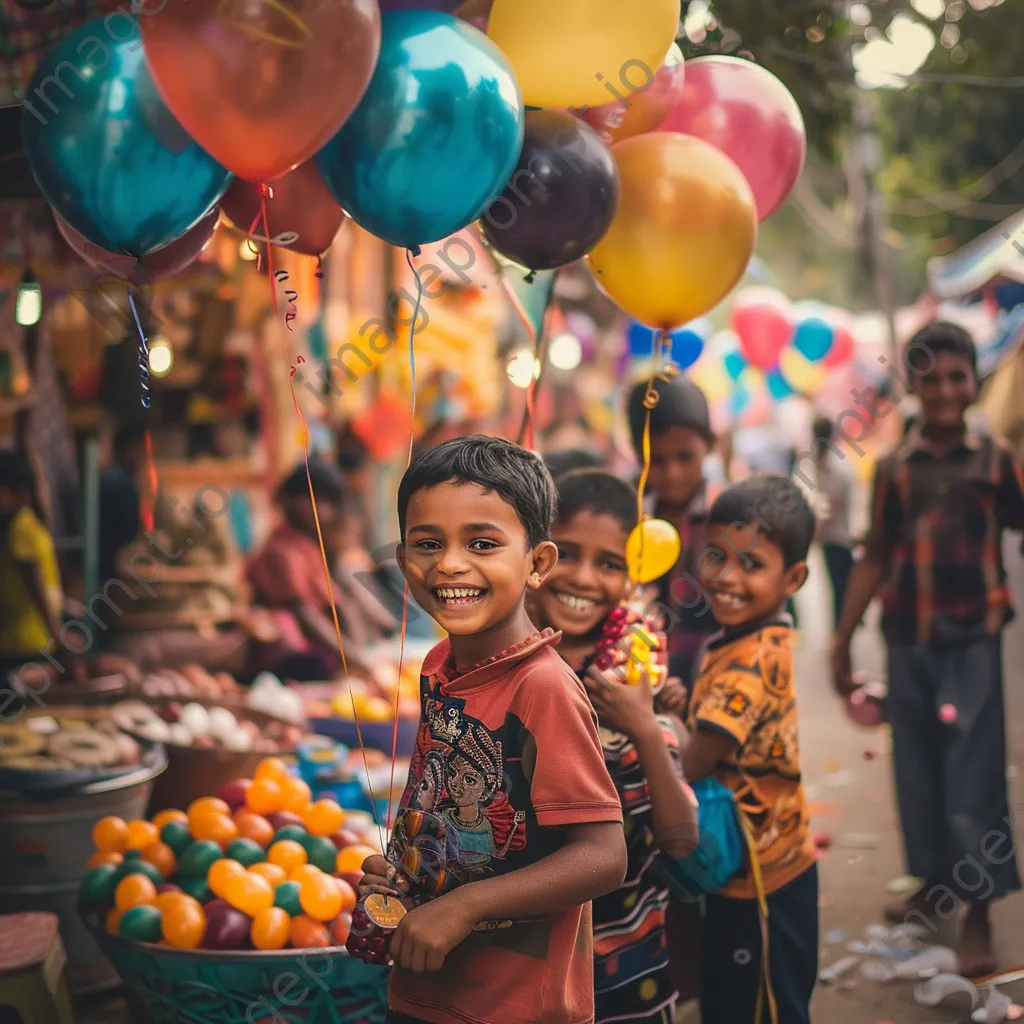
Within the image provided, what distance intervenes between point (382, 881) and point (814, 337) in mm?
8006

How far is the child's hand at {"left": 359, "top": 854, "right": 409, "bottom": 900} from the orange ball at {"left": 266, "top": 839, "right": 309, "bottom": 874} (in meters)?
1.36

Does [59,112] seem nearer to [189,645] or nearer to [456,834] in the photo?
[456,834]

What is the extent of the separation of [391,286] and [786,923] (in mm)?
8221

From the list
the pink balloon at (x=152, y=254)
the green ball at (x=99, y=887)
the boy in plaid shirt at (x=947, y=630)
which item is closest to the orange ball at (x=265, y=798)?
the green ball at (x=99, y=887)

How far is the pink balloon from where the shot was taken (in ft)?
9.45

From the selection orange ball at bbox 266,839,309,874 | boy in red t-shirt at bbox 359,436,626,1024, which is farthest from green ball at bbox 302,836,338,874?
boy in red t-shirt at bbox 359,436,626,1024

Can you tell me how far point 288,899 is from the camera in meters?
3.06

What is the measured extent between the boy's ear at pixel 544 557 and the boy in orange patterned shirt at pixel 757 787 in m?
0.95

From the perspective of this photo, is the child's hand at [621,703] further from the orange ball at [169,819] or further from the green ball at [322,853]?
the orange ball at [169,819]

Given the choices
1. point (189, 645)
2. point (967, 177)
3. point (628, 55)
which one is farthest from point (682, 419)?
point (967, 177)

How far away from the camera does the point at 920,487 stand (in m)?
4.42

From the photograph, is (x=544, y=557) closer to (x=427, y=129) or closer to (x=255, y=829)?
(x=427, y=129)

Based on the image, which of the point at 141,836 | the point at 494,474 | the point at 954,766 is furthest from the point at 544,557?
the point at 954,766

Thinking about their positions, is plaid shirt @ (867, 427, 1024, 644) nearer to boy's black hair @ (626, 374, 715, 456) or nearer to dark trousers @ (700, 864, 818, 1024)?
boy's black hair @ (626, 374, 715, 456)
